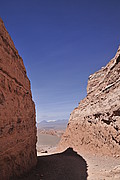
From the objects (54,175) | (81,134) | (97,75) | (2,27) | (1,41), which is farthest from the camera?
(97,75)

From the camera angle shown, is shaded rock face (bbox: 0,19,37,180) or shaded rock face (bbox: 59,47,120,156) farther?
shaded rock face (bbox: 59,47,120,156)

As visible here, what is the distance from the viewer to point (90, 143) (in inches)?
461

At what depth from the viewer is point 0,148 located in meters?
3.93

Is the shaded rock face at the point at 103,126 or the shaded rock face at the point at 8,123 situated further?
the shaded rock face at the point at 103,126

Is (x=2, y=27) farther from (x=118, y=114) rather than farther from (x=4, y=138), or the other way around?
(x=118, y=114)

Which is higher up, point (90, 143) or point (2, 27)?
point (2, 27)

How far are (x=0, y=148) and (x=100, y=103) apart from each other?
10.0 meters

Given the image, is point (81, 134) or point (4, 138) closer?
point (4, 138)

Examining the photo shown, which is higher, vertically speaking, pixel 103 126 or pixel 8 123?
pixel 8 123

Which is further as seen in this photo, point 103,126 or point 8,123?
point 103,126

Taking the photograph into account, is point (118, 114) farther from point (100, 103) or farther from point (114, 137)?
point (100, 103)

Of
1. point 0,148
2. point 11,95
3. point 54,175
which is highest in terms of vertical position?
point 11,95

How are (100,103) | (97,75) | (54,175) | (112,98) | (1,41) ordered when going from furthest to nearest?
(97,75) → (100,103) → (112,98) → (54,175) → (1,41)

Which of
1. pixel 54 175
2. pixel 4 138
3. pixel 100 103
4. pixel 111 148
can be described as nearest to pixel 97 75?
pixel 100 103
